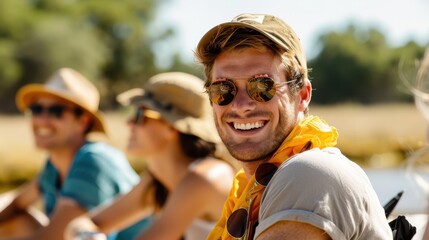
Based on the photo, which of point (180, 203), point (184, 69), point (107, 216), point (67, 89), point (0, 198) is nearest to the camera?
point (180, 203)

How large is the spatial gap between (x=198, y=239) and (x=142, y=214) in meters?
0.80

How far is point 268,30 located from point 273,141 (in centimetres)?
32

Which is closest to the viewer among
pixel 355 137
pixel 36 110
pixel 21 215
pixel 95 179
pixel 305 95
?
pixel 305 95

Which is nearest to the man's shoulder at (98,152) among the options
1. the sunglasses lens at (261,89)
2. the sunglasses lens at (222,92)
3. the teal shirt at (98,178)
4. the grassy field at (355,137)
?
the teal shirt at (98,178)

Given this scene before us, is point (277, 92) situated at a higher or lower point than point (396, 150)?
higher

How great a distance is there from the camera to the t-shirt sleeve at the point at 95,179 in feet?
15.2

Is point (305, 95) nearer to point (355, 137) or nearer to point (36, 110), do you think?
point (36, 110)

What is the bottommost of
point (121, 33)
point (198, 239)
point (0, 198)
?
point (121, 33)

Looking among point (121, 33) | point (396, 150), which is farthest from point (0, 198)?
point (121, 33)

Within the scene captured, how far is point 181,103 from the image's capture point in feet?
14.4

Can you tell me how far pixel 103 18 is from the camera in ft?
161

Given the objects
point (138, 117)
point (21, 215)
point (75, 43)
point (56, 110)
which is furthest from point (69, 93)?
point (75, 43)

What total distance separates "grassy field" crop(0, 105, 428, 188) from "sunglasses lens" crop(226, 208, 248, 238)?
1243 centimetres

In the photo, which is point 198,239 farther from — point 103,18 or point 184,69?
point 103,18
